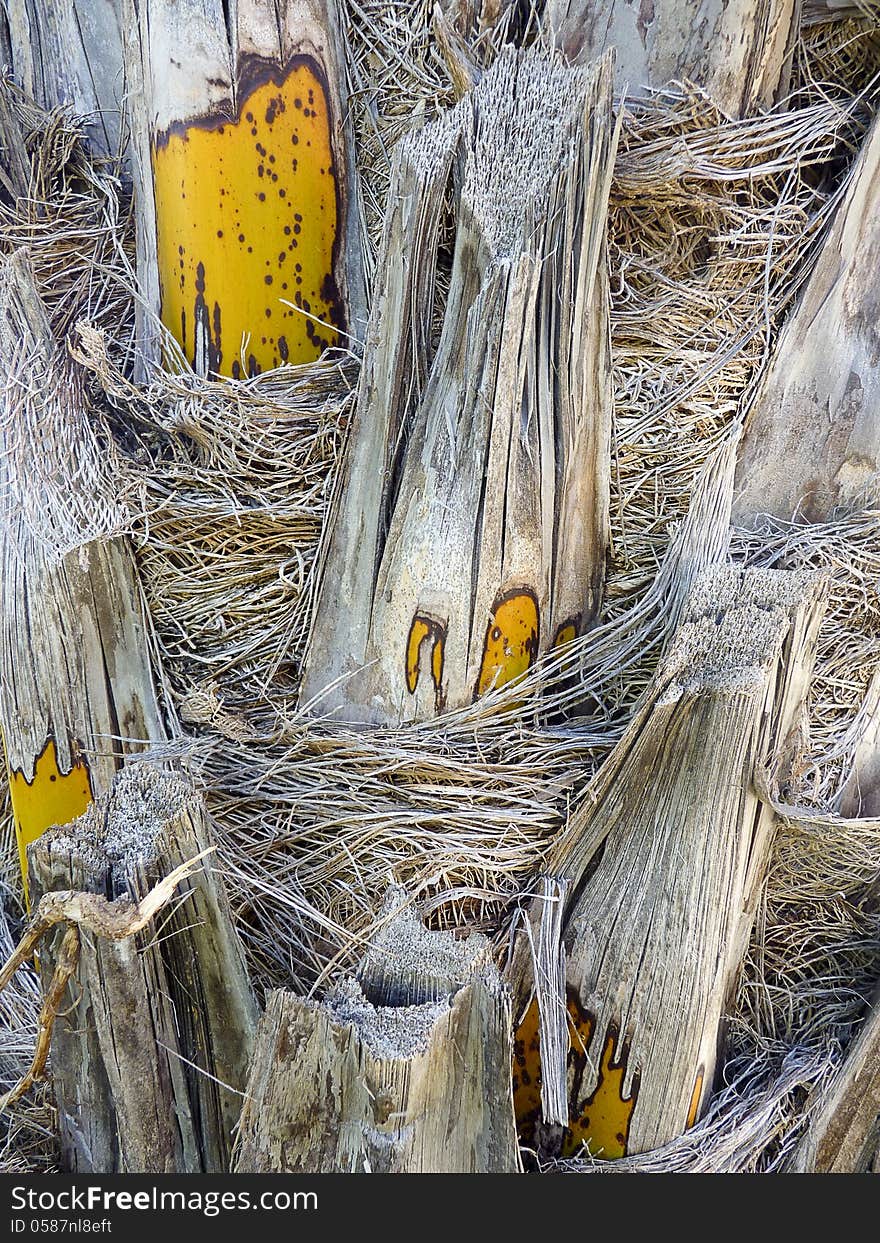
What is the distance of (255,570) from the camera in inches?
53.9

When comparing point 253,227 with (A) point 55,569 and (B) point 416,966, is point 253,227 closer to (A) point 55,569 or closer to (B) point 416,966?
(A) point 55,569

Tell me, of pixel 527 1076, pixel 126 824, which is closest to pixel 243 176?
pixel 126 824

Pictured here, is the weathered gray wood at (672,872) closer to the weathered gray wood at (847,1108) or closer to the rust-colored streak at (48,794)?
the weathered gray wood at (847,1108)

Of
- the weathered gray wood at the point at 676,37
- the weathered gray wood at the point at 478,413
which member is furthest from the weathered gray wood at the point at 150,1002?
the weathered gray wood at the point at 676,37

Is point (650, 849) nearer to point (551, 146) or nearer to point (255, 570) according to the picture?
point (255, 570)

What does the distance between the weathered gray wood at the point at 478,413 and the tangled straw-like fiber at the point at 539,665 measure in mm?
58

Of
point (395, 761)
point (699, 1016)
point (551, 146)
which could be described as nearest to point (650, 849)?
point (699, 1016)

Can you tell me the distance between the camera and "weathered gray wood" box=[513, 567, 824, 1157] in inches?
49.7

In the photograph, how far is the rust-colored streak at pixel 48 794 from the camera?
135cm

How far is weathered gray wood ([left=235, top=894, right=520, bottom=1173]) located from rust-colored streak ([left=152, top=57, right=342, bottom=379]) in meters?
0.77

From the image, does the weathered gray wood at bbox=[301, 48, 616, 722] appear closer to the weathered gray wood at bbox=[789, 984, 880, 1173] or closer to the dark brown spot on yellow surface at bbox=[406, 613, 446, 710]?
the dark brown spot on yellow surface at bbox=[406, 613, 446, 710]

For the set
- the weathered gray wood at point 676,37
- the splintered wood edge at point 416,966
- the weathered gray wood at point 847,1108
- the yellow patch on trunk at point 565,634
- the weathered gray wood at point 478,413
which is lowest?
the weathered gray wood at point 847,1108

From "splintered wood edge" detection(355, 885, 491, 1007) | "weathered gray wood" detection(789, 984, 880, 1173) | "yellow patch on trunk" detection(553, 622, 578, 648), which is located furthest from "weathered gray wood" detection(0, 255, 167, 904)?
"weathered gray wood" detection(789, 984, 880, 1173)

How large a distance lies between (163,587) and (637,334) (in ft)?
2.32
